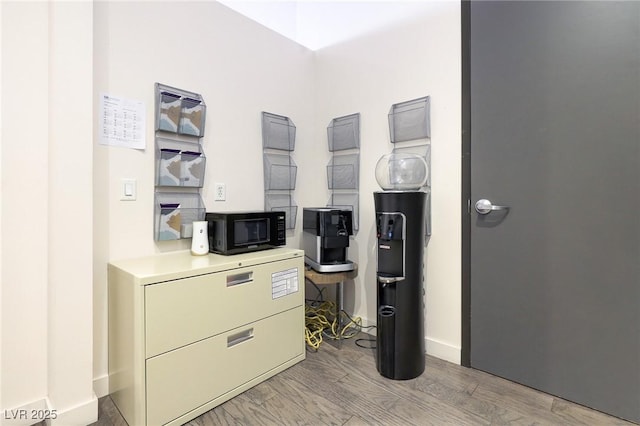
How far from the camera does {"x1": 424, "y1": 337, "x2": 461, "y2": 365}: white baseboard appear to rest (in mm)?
1925

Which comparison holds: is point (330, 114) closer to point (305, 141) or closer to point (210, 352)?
point (305, 141)

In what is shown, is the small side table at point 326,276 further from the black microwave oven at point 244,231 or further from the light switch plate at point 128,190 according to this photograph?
the light switch plate at point 128,190

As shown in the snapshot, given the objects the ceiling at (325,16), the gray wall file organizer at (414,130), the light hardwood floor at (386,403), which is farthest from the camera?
the ceiling at (325,16)

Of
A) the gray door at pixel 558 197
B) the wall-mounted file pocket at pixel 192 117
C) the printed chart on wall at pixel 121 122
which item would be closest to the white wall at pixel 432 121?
the gray door at pixel 558 197

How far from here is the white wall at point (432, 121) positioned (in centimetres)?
193

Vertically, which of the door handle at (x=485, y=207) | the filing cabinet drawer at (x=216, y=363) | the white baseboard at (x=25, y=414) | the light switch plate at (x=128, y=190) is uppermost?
the light switch plate at (x=128, y=190)

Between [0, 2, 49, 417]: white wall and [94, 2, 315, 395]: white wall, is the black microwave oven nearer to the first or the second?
[94, 2, 315, 395]: white wall

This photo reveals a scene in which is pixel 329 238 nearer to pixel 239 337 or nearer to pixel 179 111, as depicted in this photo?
pixel 239 337

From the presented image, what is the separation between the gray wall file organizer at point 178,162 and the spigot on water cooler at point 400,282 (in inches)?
43.5

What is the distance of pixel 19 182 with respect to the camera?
1369 mm

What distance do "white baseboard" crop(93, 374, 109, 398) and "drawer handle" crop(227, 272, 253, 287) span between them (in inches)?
31.0

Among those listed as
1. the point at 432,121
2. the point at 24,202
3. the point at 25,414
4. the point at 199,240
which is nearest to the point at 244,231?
the point at 199,240

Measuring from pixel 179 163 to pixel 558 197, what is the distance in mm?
2019

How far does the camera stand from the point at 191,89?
194 cm
